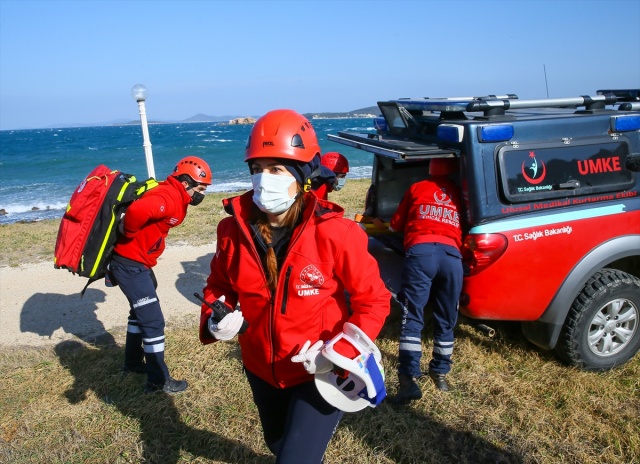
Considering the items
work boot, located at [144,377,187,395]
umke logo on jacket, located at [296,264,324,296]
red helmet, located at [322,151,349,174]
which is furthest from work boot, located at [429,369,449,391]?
red helmet, located at [322,151,349,174]

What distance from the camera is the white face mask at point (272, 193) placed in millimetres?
2396

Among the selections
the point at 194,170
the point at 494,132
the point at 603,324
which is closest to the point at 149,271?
the point at 194,170

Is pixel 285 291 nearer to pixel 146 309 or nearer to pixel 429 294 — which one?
pixel 429 294

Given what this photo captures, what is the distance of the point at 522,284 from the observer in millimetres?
3943

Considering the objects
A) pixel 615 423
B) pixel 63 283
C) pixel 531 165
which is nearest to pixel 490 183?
pixel 531 165

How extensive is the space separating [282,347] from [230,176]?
26632 millimetres

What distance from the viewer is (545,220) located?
3957 mm

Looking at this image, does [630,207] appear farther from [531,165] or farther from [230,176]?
[230,176]

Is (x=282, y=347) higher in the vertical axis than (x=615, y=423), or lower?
higher

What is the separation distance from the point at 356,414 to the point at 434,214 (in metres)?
1.59

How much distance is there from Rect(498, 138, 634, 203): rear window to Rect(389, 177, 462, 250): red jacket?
1.31 feet

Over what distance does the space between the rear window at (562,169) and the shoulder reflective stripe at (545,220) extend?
147 millimetres

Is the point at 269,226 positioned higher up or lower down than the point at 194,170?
lower down

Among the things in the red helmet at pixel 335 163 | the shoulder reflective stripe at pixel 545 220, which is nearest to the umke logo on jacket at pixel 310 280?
the shoulder reflective stripe at pixel 545 220
